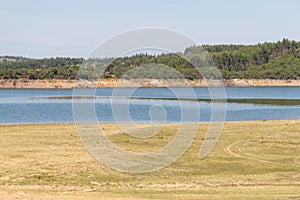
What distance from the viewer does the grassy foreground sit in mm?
25172

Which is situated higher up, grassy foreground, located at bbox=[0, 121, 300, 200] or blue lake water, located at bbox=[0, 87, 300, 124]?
blue lake water, located at bbox=[0, 87, 300, 124]

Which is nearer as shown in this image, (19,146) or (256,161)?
(256,161)

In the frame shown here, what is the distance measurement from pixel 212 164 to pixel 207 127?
2157cm

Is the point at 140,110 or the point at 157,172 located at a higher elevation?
the point at 140,110

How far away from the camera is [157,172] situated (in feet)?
102

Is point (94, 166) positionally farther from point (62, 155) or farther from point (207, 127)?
point (207, 127)

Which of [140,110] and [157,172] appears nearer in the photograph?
[157,172]

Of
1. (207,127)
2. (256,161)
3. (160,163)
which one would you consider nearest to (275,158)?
(256,161)

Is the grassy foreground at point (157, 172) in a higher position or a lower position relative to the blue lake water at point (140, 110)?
lower

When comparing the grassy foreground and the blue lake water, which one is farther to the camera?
the blue lake water

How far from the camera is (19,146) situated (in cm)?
4056

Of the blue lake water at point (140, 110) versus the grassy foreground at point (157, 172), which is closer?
the grassy foreground at point (157, 172)

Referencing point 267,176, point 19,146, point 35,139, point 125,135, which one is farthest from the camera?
point 125,135

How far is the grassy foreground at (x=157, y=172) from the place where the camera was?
25.2m
